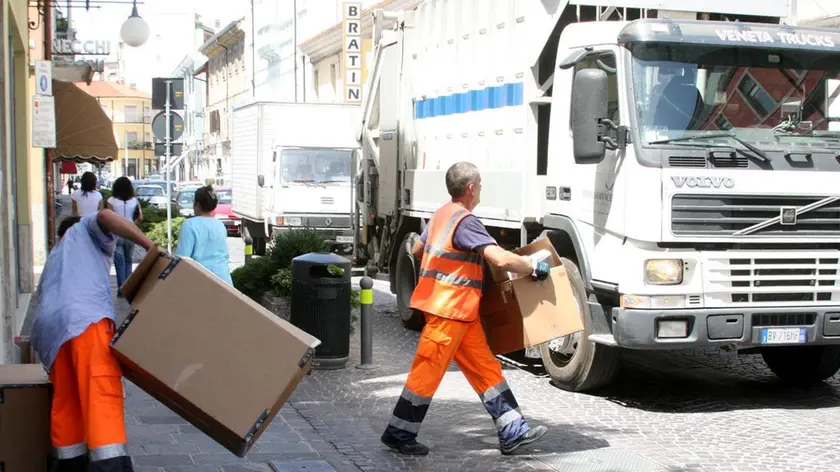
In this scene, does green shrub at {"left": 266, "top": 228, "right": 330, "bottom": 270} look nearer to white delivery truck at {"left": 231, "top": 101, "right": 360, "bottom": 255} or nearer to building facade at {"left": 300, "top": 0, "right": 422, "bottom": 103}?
white delivery truck at {"left": 231, "top": 101, "right": 360, "bottom": 255}

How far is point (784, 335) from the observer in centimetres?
852

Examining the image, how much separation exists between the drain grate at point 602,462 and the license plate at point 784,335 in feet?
5.53

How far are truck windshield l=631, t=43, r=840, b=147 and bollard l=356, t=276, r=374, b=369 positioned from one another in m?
2.99

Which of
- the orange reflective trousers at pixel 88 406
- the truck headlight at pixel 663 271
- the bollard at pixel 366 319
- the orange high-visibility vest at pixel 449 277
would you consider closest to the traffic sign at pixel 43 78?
the bollard at pixel 366 319

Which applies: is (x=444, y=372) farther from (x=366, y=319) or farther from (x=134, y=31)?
(x=134, y=31)

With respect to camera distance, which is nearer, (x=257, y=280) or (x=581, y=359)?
(x=581, y=359)

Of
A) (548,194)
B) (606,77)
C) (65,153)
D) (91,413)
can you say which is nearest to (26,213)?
(65,153)

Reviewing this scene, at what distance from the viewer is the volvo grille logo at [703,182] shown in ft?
27.1

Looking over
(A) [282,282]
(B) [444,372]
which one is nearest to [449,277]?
(B) [444,372]

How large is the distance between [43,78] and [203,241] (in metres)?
6.41

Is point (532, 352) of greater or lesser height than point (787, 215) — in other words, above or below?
below

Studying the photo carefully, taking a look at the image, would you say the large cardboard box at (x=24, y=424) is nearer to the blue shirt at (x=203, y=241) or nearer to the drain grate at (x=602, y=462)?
the drain grate at (x=602, y=462)

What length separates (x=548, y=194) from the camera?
9773mm

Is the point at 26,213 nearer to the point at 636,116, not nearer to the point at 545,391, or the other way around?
the point at 545,391
